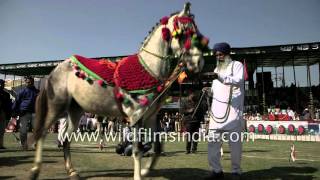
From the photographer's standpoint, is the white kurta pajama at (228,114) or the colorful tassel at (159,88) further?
the white kurta pajama at (228,114)

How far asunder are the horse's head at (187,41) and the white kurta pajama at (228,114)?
949 millimetres

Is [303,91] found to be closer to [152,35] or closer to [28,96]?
[28,96]

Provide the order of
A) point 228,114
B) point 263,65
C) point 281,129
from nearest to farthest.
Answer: point 228,114 < point 281,129 < point 263,65

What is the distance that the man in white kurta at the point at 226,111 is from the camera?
627 cm

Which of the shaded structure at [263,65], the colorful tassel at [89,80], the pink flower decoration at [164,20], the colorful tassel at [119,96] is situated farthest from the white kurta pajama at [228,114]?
the shaded structure at [263,65]

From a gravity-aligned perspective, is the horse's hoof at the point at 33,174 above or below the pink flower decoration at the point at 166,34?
below

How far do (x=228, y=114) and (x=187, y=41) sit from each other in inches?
68.1

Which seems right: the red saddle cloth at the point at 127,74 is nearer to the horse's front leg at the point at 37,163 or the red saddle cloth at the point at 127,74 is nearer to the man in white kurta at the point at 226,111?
the man in white kurta at the point at 226,111

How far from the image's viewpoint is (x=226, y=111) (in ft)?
20.7

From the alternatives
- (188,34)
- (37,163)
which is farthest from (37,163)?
(188,34)

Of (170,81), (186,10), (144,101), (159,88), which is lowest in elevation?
(144,101)

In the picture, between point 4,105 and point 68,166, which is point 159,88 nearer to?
point 68,166

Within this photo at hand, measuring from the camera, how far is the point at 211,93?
6.81 metres

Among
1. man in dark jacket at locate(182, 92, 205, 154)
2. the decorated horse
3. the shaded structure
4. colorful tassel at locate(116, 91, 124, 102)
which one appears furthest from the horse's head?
the shaded structure
